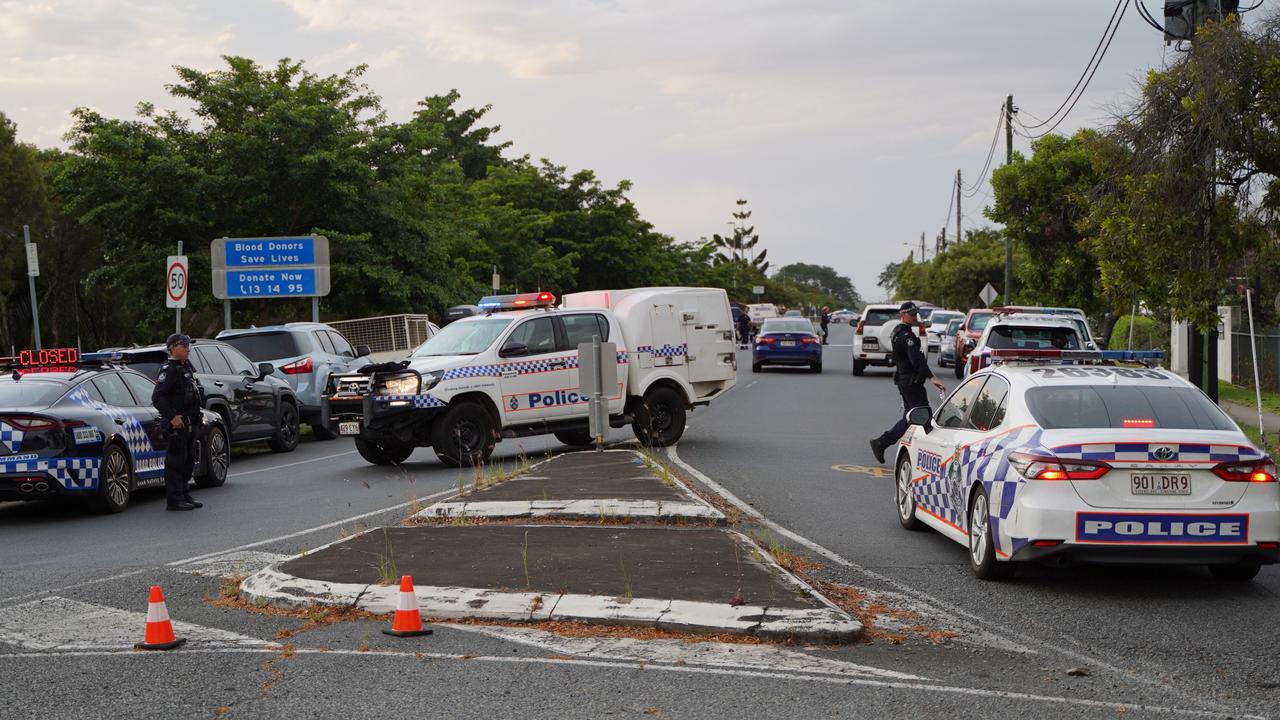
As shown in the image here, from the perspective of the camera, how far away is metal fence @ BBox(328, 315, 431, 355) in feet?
111

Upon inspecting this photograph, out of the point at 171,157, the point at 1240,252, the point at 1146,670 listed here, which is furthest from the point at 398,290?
the point at 1146,670

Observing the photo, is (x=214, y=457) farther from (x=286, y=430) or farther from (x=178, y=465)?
(x=286, y=430)

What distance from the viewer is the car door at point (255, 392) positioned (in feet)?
62.8

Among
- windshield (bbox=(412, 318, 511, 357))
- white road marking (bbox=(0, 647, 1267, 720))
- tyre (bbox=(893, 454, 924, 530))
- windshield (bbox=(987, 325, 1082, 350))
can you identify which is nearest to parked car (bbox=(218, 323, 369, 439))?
windshield (bbox=(412, 318, 511, 357))

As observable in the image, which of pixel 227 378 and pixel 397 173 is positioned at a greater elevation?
pixel 397 173

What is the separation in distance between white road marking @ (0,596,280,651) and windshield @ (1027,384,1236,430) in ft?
17.0

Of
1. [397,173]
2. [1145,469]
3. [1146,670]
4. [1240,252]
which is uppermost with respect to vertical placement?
[397,173]

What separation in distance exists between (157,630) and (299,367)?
15.6m

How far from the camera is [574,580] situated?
8.57 m

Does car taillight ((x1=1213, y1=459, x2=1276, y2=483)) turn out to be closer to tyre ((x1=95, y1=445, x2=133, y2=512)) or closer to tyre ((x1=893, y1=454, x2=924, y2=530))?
tyre ((x1=893, y1=454, x2=924, y2=530))

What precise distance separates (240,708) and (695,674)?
2.14m

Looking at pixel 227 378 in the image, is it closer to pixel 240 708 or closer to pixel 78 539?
pixel 78 539

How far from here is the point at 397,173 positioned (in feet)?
121

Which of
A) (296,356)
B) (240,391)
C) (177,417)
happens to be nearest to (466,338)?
(240,391)
